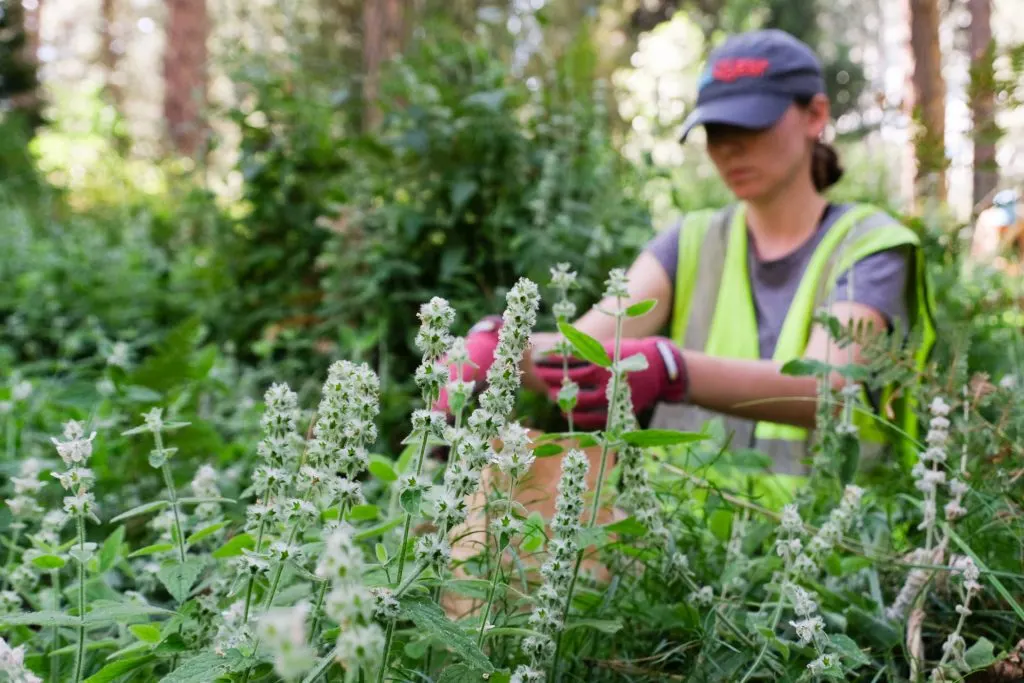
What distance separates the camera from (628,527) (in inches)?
40.7

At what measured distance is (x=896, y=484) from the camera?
149cm

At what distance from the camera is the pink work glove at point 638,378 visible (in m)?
1.80

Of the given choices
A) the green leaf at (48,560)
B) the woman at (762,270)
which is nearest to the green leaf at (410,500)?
the green leaf at (48,560)

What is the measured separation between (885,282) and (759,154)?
0.55 m

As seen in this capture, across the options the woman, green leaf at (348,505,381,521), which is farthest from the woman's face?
green leaf at (348,505,381,521)

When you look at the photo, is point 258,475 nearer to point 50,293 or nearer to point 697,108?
point 697,108

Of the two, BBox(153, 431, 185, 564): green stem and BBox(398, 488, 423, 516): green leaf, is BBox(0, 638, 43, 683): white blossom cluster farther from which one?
BBox(398, 488, 423, 516): green leaf

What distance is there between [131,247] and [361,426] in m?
5.18

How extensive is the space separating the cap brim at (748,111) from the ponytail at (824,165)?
1.17ft

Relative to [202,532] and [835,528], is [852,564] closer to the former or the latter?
[835,528]

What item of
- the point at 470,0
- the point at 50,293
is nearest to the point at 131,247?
the point at 50,293

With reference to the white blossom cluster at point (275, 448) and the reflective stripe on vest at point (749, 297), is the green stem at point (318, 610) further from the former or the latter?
the reflective stripe on vest at point (749, 297)

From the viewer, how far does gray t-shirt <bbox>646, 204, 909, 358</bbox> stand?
227 centimetres

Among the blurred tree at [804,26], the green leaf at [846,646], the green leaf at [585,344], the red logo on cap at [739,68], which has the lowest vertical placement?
the green leaf at [846,646]
